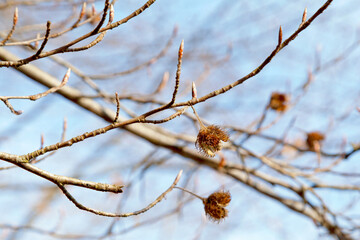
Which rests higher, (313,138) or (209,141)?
(313,138)

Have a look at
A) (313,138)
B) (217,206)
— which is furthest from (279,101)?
(217,206)

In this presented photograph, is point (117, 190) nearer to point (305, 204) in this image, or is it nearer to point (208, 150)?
point (208, 150)

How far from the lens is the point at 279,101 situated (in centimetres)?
307

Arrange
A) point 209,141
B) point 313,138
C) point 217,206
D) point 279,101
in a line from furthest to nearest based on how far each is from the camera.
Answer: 1. point 313,138
2. point 279,101
3. point 217,206
4. point 209,141

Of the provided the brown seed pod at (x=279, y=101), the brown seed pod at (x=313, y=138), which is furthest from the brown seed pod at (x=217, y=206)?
the brown seed pod at (x=313, y=138)

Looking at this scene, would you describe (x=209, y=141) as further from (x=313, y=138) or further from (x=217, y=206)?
(x=313, y=138)

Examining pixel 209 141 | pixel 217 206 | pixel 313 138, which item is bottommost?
pixel 217 206

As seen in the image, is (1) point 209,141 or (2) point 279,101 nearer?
(1) point 209,141

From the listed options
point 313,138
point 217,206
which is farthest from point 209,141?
point 313,138

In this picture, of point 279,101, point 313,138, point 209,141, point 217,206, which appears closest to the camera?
point 209,141

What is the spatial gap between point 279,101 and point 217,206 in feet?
4.89

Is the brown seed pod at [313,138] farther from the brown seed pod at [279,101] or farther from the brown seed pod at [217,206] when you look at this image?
the brown seed pod at [217,206]

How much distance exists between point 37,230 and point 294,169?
5.31ft

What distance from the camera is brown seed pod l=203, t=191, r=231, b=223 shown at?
176 centimetres
